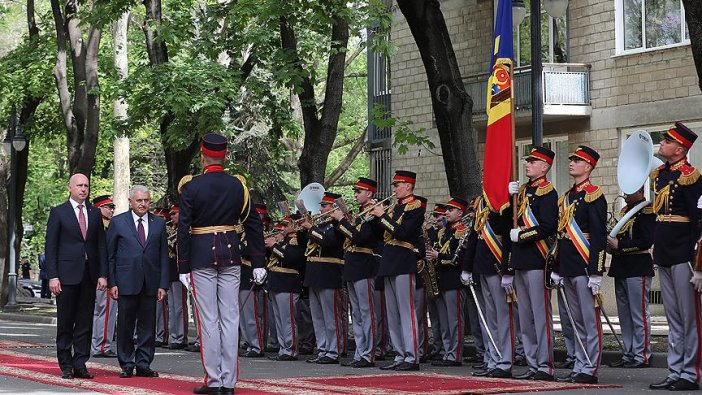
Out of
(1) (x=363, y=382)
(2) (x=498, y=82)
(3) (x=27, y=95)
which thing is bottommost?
(1) (x=363, y=382)

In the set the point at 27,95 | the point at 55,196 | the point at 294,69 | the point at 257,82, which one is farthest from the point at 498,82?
the point at 55,196

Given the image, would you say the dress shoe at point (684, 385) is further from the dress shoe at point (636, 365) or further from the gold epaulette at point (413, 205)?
the gold epaulette at point (413, 205)

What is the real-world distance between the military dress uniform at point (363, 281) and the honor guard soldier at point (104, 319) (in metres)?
3.60

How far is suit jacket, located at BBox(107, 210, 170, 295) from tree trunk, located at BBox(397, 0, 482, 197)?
19.2 feet

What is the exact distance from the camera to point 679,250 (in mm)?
12773

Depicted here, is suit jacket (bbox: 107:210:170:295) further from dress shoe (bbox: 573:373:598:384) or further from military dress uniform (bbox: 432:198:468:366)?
dress shoe (bbox: 573:373:598:384)

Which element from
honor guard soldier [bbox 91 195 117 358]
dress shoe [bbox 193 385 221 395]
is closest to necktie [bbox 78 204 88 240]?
dress shoe [bbox 193 385 221 395]

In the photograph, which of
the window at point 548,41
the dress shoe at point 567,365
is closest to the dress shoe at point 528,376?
the dress shoe at point 567,365

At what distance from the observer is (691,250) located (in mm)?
12734

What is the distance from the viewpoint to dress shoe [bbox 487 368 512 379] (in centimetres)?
1413

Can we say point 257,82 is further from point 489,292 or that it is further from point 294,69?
point 489,292

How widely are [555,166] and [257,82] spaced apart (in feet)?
25.4

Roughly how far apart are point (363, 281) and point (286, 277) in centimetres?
223

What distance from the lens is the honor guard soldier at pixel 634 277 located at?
51.3 ft
